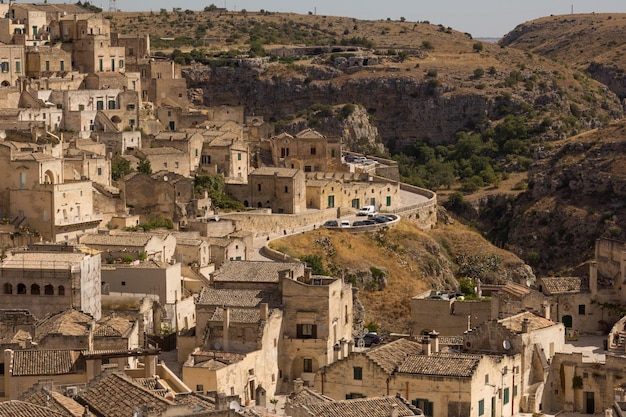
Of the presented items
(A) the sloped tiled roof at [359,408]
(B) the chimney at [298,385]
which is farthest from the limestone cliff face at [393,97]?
(A) the sloped tiled roof at [359,408]

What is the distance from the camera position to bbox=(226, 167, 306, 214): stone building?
87.2 meters

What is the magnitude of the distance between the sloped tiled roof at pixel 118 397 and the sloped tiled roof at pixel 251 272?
1960 cm

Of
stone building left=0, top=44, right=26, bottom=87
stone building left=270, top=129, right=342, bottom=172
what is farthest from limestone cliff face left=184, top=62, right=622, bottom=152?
stone building left=0, top=44, right=26, bottom=87

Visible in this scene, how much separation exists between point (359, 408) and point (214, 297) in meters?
14.5

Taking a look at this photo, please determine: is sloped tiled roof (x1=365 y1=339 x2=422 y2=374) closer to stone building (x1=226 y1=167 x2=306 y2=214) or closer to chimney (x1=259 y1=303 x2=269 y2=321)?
chimney (x1=259 y1=303 x2=269 y2=321)

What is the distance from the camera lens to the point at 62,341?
48.8 meters

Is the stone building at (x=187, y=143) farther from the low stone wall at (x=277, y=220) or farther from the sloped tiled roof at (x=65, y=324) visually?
the sloped tiled roof at (x=65, y=324)

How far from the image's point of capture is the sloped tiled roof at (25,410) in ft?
119

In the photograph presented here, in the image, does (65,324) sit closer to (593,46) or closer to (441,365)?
(441,365)

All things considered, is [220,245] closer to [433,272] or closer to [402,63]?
[433,272]

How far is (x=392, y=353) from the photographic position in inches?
2066

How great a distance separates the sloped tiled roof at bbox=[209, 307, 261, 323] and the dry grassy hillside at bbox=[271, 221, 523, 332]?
2045cm

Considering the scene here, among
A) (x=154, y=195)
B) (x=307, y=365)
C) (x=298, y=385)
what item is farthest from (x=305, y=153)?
(x=298, y=385)

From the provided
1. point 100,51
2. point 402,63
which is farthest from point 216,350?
point 402,63
